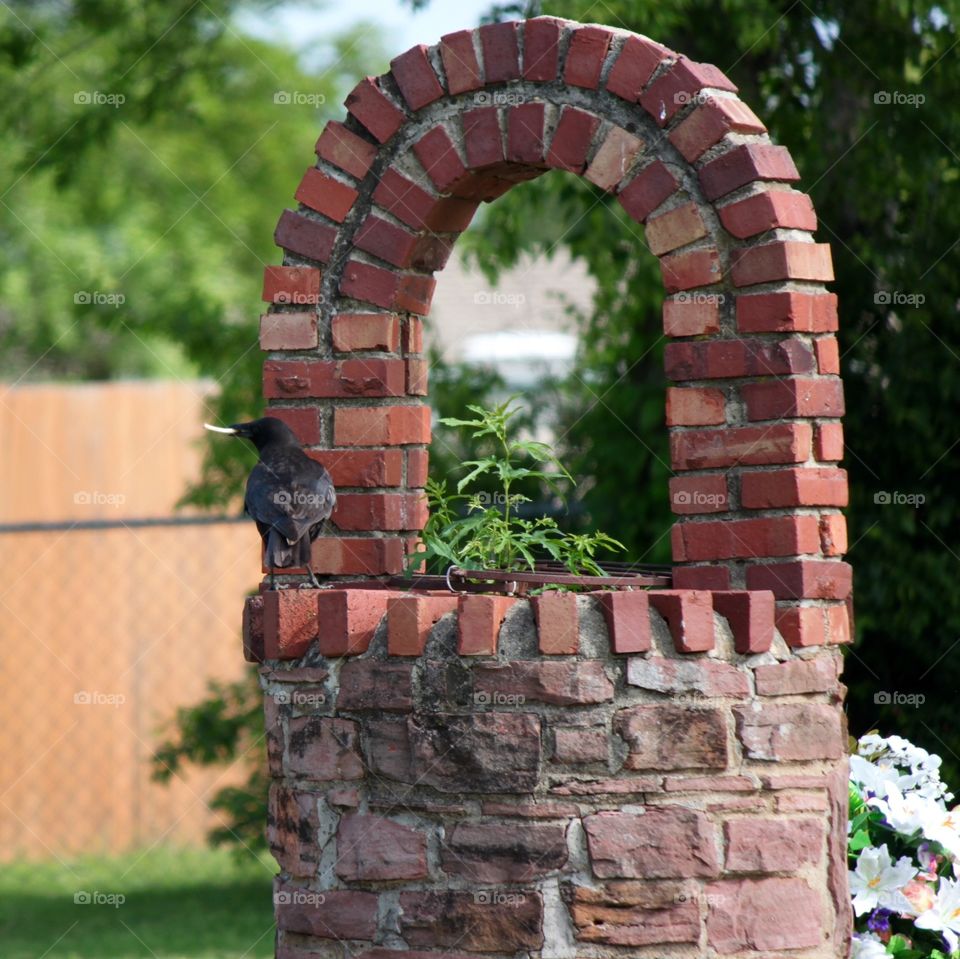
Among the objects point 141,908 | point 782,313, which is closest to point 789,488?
point 782,313

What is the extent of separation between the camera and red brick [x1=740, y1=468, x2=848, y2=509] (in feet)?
11.0

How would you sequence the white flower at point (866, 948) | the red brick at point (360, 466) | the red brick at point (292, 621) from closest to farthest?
the red brick at point (292, 621) → the white flower at point (866, 948) → the red brick at point (360, 466)

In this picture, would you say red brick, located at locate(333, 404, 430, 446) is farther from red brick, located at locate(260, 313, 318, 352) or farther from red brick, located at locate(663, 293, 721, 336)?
red brick, located at locate(663, 293, 721, 336)

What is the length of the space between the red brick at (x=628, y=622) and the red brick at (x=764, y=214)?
3.02 ft

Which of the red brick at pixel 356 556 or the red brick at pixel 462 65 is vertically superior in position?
the red brick at pixel 462 65

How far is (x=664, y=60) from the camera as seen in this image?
3422 mm

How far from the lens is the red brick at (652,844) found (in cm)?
304

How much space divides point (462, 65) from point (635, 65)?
44cm

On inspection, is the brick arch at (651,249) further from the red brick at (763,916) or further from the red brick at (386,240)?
the red brick at (763,916)

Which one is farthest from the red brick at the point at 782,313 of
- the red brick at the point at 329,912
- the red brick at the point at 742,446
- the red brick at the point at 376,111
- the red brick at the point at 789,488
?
the red brick at the point at 329,912

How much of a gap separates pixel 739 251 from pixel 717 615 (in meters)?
0.87

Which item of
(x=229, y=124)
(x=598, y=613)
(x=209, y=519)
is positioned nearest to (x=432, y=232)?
(x=598, y=613)

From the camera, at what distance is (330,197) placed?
369 cm

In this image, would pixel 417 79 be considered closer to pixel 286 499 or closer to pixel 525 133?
pixel 525 133
